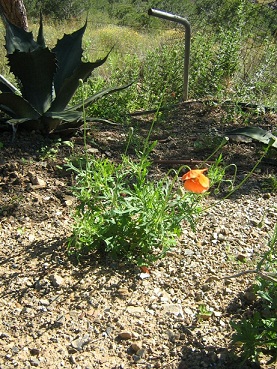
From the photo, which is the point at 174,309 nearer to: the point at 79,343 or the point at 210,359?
the point at 210,359

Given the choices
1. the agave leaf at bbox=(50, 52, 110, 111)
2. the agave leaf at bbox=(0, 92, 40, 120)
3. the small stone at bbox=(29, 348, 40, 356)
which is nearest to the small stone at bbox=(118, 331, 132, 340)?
the small stone at bbox=(29, 348, 40, 356)

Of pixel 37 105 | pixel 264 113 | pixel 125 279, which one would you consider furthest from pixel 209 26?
pixel 125 279

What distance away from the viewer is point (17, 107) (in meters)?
3.36

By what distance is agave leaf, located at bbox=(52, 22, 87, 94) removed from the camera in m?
3.71

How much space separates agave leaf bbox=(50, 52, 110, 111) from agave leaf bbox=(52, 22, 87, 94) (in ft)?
0.55

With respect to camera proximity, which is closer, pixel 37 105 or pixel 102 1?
pixel 37 105

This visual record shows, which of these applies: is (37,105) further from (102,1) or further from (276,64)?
(102,1)

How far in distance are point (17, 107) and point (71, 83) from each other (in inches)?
16.6

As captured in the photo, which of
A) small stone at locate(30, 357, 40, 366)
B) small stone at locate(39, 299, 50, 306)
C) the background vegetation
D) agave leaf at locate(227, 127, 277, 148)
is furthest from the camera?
the background vegetation

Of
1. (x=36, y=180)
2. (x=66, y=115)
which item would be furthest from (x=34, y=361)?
(x=66, y=115)

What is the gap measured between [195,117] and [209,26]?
329cm

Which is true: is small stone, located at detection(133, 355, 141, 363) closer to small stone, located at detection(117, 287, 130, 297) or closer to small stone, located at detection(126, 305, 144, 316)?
small stone, located at detection(126, 305, 144, 316)

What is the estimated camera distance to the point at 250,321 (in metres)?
1.94

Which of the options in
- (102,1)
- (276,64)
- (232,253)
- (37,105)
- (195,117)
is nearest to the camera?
(232,253)
